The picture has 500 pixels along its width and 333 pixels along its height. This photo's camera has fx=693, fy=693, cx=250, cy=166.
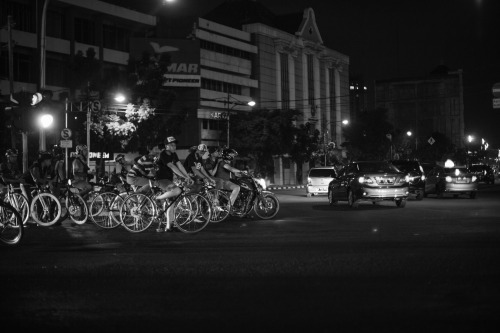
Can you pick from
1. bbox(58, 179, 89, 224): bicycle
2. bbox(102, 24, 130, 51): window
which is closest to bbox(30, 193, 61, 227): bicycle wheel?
bbox(58, 179, 89, 224): bicycle

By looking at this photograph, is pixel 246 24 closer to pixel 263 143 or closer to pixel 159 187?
pixel 263 143

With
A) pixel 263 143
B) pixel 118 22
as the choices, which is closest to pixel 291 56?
pixel 263 143

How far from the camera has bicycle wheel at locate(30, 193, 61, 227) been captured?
15.4m

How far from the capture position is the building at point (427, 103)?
16538 centimetres

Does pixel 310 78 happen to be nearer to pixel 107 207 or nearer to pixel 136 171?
pixel 136 171

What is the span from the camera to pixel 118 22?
58969 mm

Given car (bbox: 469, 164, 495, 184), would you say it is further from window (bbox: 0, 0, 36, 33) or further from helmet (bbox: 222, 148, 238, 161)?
helmet (bbox: 222, 148, 238, 161)

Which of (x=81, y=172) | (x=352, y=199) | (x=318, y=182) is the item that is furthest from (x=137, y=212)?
(x=318, y=182)

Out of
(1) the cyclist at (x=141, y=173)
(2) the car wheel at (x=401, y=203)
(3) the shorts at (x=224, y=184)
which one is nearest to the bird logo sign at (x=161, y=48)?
(2) the car wheel at (x=401, y=203)

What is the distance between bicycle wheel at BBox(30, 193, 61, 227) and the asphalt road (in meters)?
1.90

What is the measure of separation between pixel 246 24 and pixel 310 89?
16063mm

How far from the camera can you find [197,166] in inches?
655

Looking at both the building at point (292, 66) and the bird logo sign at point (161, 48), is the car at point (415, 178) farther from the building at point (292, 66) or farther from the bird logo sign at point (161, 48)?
the building at point (292, 66)

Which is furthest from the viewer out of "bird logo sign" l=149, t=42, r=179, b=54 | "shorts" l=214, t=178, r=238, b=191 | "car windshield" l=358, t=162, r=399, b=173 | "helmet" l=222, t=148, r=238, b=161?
"bird logo sign" l=149, t=42, r=179, b=54
